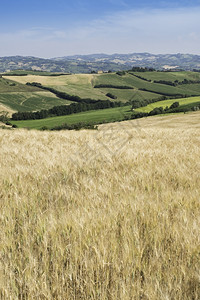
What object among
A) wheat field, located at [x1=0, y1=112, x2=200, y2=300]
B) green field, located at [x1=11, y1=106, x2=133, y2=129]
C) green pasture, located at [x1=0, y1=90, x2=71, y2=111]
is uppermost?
green pasture, located at [x1=0, y1=90, x2=71, y2=111]

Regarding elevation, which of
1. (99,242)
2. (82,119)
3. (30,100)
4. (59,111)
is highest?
(30,100)

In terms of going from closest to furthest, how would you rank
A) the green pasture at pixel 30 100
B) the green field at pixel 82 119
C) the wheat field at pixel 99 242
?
the wheat field at pixel 99 242 → the green field at pixel 82 119 → the green pasture at pixel 30 100

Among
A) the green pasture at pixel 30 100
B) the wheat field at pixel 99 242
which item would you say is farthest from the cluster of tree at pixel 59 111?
the wheat field at pixel 99 242

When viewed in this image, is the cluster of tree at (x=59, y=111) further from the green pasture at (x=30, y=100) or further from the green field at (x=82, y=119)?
the green pasture at (x=30, y=100)

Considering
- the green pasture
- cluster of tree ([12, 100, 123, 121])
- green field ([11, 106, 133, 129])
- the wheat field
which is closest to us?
the wheat field

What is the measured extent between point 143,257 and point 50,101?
16525 cm

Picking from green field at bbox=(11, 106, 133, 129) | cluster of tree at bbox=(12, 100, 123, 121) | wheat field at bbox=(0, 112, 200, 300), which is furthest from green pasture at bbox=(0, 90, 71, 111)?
wheat field at bbox=(0, 112, 200, 300)

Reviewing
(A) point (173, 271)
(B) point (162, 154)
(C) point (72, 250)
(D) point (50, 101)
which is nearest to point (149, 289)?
(A) point (173, 271)

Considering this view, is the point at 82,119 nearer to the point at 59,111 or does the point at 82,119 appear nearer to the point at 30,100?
the point at 59,111

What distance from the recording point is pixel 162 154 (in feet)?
20.5

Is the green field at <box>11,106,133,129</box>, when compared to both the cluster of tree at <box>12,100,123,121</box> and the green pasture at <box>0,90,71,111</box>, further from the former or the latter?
the green pasture at <box>0,90,71,111</box>

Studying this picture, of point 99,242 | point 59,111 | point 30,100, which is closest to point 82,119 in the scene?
point 59,111

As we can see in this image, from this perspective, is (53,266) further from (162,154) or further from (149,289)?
(162,154)

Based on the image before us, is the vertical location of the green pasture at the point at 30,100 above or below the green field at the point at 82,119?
above
